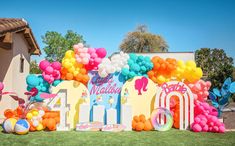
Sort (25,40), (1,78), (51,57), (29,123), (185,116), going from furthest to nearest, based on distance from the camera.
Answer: (51,57), (25,40), (1,78), (185,116), (29,123)

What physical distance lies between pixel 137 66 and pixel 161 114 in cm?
163

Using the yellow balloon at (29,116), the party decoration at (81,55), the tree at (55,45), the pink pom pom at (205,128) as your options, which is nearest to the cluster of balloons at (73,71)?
the party decoration at (81,55)

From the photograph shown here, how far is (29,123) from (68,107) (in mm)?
1192

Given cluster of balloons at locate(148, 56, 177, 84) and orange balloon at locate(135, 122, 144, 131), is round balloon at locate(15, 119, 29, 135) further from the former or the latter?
cluster of balloons at locate(148, 56, 177, 84)

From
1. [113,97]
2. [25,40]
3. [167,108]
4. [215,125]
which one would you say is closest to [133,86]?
[113,97]

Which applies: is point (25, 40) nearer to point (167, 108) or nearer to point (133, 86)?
point (133, 86)

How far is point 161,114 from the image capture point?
757 centimetres

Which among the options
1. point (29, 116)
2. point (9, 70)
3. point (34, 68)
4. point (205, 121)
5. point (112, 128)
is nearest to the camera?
point (29, 116)

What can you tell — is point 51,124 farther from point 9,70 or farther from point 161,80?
point 161,80

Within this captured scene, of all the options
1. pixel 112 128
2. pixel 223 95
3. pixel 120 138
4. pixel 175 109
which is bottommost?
pixel 120 138

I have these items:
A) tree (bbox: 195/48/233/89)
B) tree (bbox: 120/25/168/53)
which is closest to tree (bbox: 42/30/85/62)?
tree (bbox: 120/25/168/53)

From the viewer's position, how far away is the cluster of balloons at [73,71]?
766 cm

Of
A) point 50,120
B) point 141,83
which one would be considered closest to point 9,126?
point 50,120

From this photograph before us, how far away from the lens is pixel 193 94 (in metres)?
7.87
